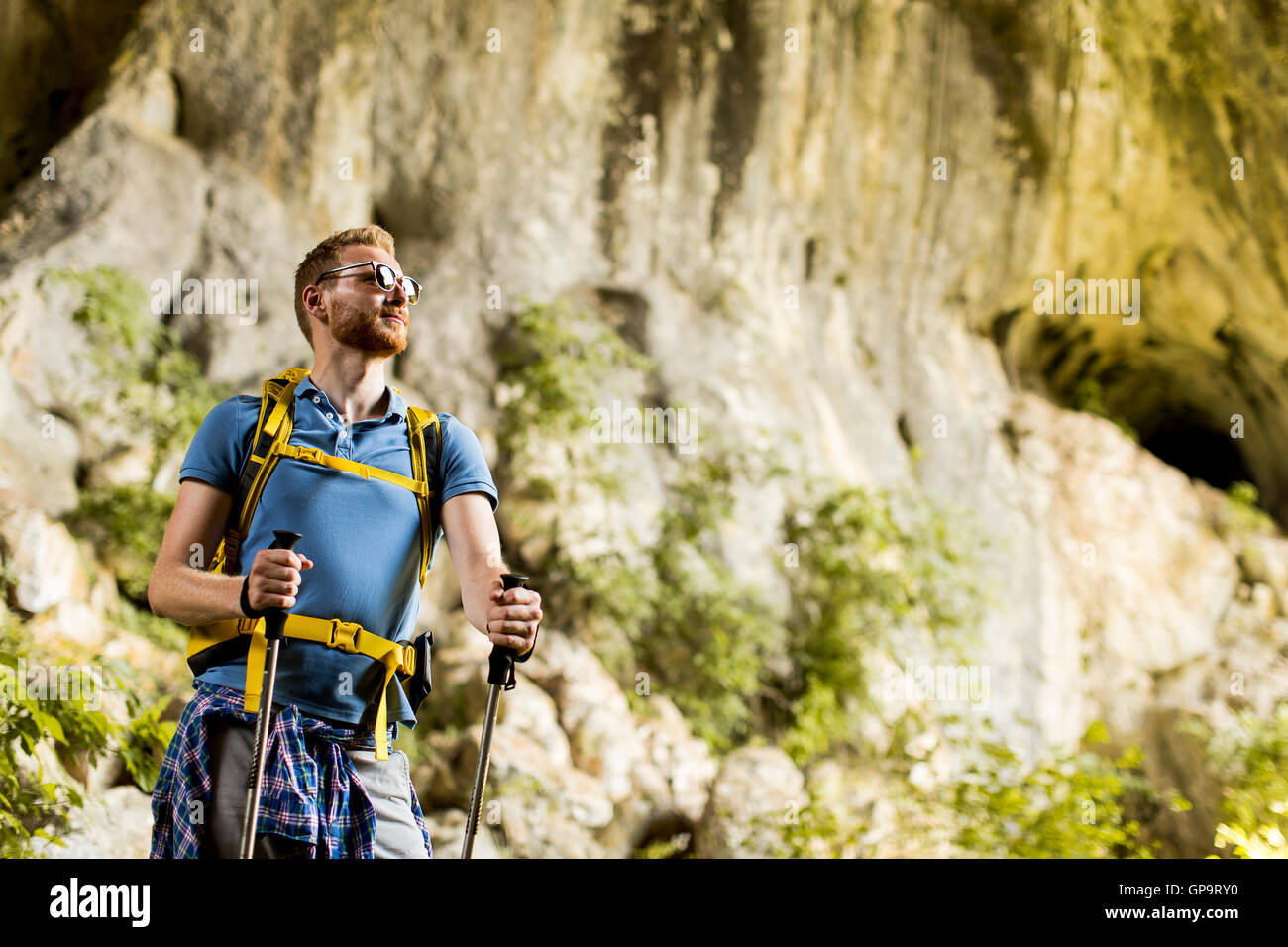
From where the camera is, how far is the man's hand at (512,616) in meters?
1.71

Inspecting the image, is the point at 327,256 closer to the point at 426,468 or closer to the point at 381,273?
the point at 381,273

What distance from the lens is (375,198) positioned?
7074mm

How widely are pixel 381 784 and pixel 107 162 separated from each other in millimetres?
5467

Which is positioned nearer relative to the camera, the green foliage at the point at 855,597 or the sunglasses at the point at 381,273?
the sunglasses at the point at 381,273

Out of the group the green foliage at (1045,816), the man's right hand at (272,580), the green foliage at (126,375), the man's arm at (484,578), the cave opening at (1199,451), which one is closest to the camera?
the man's right hand at (272,580)

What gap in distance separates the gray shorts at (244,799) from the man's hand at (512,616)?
32cm

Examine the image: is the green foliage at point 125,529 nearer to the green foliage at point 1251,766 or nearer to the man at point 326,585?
the man at point 326,585

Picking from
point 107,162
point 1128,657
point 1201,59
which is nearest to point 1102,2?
point 1201,59

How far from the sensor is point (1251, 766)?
289 inches

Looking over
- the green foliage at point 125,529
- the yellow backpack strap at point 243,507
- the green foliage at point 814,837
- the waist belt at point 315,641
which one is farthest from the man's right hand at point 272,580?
the green foliage at point 125,529

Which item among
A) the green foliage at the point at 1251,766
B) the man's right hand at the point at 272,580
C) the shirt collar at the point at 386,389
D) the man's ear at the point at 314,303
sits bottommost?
the green foliage at the point at 1251,766

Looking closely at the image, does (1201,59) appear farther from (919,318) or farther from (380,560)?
(380,560)

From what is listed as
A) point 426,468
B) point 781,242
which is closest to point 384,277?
point 426,468
